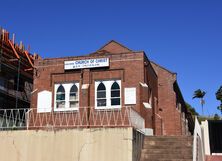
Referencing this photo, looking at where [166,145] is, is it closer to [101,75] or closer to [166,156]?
[166,156]

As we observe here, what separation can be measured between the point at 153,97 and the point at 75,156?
36.8 feet

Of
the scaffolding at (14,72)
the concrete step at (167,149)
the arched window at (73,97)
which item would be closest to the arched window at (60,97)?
the arched window at (73,97)

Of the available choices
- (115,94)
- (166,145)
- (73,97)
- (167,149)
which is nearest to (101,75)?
(115,94)

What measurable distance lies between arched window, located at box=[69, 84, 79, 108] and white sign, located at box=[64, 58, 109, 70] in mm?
1234

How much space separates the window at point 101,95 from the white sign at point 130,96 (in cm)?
137

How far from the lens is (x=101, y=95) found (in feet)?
70.7

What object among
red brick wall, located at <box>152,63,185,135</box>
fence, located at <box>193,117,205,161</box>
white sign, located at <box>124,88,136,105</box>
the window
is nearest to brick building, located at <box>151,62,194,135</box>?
red brick wall, located at <box>152,63,185,135</box>

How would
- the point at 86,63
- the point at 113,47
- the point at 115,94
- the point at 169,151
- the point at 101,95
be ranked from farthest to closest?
the point at 113,47
the point at 86,63
the point at 101,95
the point at 115,94
the point at 169,151

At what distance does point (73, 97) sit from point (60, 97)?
0.86 metres

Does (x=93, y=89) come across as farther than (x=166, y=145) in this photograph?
Yes

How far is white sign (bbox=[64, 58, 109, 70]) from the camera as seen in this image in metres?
21.8

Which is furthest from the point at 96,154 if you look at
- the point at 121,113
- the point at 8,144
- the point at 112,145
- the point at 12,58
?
the point at 12,58

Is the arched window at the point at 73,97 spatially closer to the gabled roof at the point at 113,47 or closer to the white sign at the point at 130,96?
the white sign at the point at 130,96

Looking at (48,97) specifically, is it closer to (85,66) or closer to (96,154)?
(85,66)
